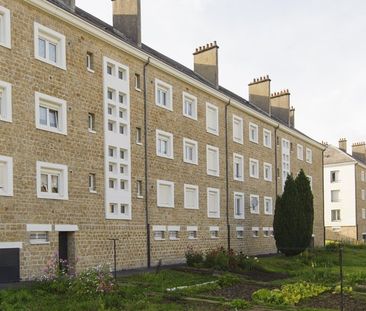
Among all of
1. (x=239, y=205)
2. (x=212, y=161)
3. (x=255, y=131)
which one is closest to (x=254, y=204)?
(x=239, y=205)

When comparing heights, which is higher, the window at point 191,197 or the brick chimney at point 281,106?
the brick chimney at point 281,106

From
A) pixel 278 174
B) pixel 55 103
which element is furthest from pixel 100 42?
pixel 278 174

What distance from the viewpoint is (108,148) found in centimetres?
2144

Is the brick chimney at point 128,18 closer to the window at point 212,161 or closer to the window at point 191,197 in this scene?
the window at point 212,161

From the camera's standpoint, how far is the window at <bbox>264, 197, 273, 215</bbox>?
36.5 meters

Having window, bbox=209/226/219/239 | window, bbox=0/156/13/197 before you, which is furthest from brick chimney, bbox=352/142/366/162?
window, bbox=0/156/13/197

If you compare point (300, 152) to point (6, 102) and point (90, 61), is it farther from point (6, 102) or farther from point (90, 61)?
point (6, 102)

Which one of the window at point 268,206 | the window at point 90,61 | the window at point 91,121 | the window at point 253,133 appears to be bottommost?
the window at point 268,206

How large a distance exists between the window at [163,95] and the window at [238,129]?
24.7 ft

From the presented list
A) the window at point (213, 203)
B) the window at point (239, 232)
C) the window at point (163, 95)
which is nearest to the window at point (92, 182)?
the window at point (163, 95)

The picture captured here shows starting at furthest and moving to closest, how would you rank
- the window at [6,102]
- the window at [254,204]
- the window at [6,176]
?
the window at [254,204] → the window at [6,102] → the window at [6,176]

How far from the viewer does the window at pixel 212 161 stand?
29438mm

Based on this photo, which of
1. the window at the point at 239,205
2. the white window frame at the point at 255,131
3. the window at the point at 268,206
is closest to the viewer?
the window at the point at 239,205

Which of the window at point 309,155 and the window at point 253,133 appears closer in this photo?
the window at point 253,133
